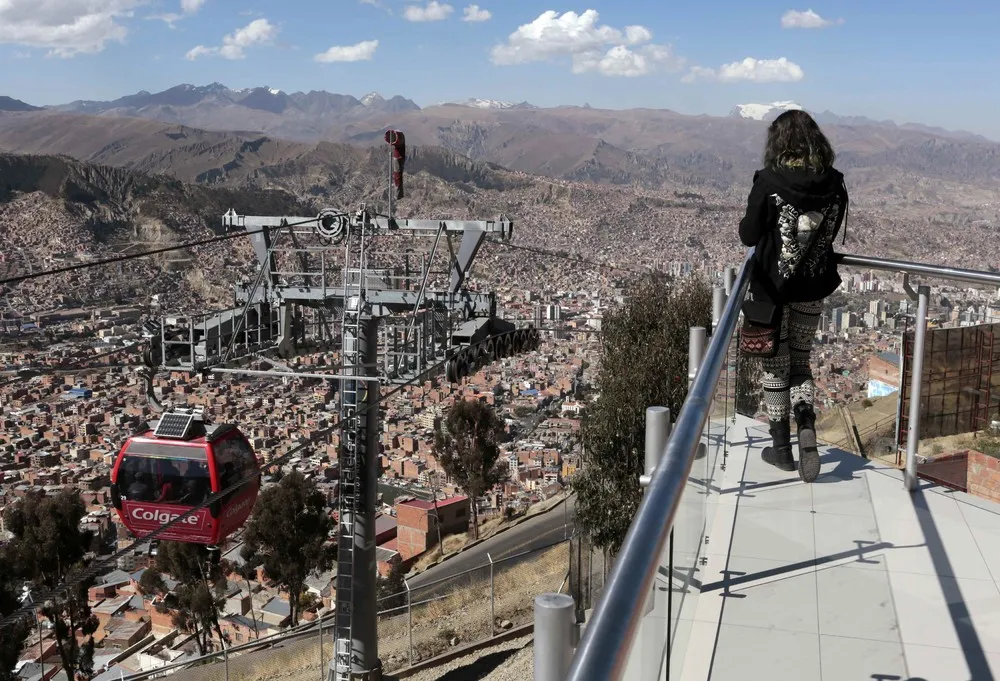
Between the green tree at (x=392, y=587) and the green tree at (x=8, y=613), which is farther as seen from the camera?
the green tree at (x=392, y=587)

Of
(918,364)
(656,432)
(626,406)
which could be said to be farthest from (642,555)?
(626,406)

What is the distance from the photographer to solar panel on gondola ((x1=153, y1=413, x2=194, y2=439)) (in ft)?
29.0

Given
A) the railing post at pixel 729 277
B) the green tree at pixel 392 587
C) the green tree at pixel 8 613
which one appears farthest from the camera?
the green tree at pixel 392 587

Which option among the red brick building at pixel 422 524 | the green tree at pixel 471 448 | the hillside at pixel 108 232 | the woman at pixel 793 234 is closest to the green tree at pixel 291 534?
the red brick building at pixel 422 524

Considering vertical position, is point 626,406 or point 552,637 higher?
point 552,637

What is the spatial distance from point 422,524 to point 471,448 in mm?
1821

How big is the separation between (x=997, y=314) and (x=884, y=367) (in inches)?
30.5

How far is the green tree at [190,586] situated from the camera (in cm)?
1341

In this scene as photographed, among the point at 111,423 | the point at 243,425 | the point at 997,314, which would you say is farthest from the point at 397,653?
the point at 111,423

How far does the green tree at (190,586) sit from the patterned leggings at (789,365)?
1230 cm

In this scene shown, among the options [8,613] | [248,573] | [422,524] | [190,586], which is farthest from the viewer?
[422,524]

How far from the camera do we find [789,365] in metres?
2.74

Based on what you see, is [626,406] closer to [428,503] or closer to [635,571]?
[428,503]

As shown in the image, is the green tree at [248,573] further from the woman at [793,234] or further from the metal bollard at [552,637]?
the metal bollard at [552,637]
